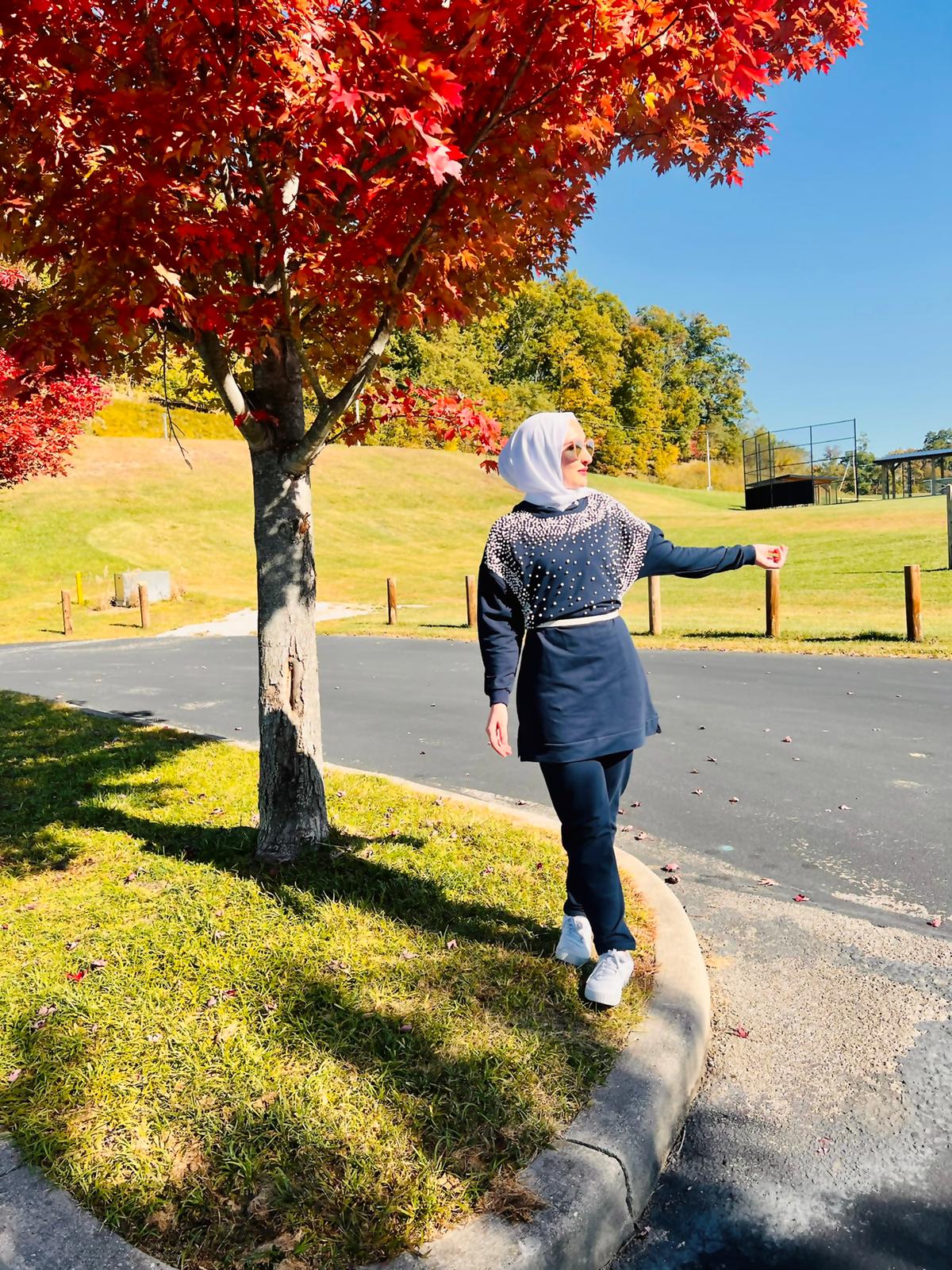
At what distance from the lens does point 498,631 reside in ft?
9.71

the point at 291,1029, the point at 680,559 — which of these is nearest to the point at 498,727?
the point at 680,559

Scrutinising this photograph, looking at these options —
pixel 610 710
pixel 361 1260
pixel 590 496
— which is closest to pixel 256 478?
pixel 590 496

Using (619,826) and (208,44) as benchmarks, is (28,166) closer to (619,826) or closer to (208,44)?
(208,44)

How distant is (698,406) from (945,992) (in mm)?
78902

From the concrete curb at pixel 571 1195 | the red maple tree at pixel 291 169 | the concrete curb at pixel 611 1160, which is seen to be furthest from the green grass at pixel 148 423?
the concrete curb at pixel 571 1195

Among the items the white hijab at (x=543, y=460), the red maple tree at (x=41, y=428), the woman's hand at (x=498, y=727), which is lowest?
the woman's hand at (x=498, y=727)

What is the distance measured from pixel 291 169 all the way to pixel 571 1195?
3720 millimetres

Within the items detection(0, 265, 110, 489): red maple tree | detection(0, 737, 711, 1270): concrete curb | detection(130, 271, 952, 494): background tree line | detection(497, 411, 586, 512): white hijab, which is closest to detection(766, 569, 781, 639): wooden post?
detection(0, 265, 110, 489): red maple tree

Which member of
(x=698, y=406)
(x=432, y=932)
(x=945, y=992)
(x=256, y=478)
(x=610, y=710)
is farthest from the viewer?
(x=698, y=406)

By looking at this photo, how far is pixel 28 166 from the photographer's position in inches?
137

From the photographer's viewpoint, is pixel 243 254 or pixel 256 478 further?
pixel 256 478

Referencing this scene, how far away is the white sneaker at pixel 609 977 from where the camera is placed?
2.89 metres

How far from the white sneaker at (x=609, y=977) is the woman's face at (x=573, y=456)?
1.65 m

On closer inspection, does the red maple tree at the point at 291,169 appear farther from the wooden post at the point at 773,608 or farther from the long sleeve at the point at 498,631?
the wooden post at the point at 773,608
